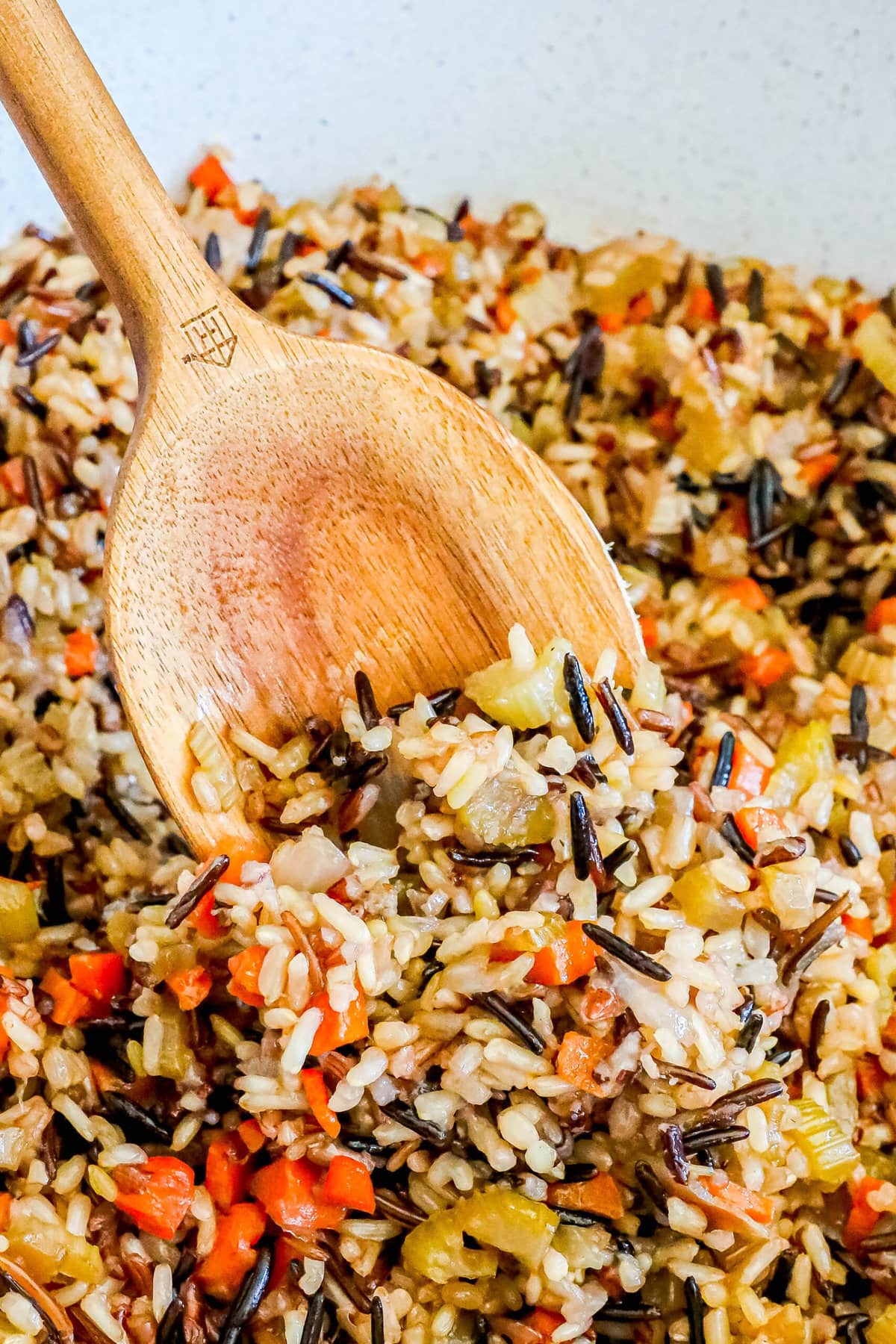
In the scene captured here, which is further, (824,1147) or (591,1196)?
(824,1147)

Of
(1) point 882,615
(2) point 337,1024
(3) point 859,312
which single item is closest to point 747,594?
(1) point 882,615

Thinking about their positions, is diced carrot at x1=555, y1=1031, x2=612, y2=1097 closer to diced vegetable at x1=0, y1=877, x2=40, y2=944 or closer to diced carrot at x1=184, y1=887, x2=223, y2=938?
diced carrot at x1=184, y1=887, x2=223, y2=938

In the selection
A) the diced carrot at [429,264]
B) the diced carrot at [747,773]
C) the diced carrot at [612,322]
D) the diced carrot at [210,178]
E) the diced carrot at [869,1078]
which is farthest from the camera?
the diced carrot at [612,322]

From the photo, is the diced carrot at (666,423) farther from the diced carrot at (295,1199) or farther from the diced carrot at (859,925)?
the diced carrot at (295,1199)

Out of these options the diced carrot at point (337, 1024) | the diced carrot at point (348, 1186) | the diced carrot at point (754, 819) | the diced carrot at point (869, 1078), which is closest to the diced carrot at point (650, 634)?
the diced carrot at point (754, 819)

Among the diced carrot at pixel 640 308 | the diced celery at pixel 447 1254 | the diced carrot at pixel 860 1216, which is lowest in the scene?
the diced carrot at pixel 860 1216

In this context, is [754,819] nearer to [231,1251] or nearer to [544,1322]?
[544,1322]

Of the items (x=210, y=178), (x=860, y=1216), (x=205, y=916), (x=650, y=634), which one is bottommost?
(x=860, y=1216)
